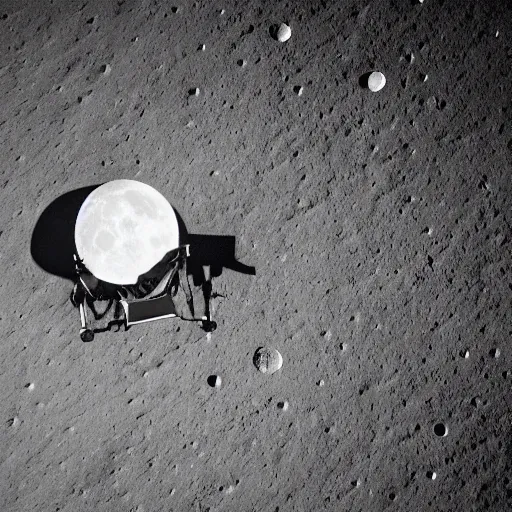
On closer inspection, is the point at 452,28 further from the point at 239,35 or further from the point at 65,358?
the point at 65,358

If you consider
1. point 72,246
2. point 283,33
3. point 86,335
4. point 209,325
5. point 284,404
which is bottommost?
point 284,404

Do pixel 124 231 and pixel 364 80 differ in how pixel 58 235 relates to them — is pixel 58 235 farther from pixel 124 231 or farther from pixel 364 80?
pixel 364 80

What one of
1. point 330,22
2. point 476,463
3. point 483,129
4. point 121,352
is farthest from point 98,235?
point 476,463

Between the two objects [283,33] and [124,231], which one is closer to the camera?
[124,231]

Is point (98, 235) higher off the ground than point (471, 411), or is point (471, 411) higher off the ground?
point (98, 235)

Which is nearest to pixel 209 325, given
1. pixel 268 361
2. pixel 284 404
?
pixel 268 361

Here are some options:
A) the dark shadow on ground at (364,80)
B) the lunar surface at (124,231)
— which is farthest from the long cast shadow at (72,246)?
the dark shadow on ground at (364,80)
